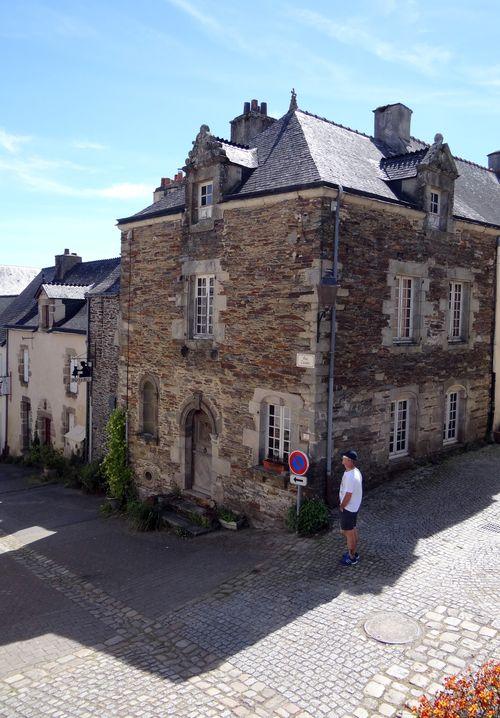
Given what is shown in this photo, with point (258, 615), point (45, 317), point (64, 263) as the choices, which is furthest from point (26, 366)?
point (258, 615)

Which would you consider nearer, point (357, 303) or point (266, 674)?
point (266, 674)

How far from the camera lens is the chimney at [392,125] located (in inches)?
606

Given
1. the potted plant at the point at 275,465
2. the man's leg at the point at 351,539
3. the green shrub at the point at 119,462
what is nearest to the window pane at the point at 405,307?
the potted plant at the point at 275,465

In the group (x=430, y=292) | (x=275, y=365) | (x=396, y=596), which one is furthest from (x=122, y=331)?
(x=396, y=596)

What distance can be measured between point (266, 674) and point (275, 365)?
5.68 m

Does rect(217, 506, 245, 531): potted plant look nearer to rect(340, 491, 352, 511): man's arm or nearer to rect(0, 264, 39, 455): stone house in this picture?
rect(340, 491, 352, 511): man's arm

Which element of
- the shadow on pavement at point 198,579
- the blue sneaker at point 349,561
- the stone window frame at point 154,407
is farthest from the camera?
the stone window frame at point 154,407

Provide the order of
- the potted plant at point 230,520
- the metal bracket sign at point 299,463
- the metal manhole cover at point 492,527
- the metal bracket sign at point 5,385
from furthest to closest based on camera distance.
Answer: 1. the metal bracket sign at point 5,385
2. the potted plant at point 230,520
3. the metal manhole cover at point 492,527
4. the metal bracket sign at point 299,463

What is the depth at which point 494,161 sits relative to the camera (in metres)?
19.8

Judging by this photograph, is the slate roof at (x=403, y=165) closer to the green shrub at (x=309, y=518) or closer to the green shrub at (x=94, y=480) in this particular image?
the green shrub at (x=309, y=518)

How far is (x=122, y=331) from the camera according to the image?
50.1ft

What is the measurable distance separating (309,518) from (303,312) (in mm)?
3639

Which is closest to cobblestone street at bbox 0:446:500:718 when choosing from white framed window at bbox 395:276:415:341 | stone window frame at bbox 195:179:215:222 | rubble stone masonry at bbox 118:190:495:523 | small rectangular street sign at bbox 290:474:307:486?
small rectangular street sign at bbox 290:474:307:486

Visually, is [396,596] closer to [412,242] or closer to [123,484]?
[412,242]
